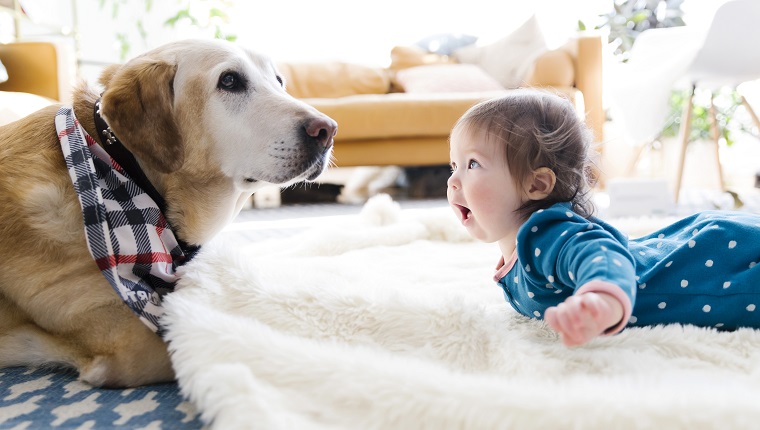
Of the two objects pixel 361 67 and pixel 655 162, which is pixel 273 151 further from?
pixel 655 162

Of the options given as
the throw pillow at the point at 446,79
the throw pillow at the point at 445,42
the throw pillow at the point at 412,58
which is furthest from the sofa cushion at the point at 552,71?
the throw pillow at the point at 445,42

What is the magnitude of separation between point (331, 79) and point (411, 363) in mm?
3930

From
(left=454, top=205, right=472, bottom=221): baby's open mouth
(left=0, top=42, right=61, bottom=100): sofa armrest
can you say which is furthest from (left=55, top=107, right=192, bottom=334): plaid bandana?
(left=0, top=42, right=61, bottom=100): sofa armrest

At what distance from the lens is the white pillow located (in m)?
4.26

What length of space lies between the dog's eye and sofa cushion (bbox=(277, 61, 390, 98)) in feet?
10.8

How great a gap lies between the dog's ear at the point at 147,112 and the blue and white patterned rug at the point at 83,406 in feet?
1.29

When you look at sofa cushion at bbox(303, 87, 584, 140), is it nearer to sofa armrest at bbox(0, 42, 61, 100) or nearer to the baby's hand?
sofa armrest at bbox(0, 42, 61, 100)

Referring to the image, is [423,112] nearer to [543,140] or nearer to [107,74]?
[107,74]

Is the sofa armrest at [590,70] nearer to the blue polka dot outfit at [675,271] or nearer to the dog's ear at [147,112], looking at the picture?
the blue polka dot outfit at [675,271]

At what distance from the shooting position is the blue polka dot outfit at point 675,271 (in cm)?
89

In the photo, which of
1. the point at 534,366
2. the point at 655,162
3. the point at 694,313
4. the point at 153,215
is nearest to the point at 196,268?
the point at 153,215

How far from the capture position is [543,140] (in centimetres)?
97

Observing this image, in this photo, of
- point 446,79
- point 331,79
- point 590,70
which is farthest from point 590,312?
point 331,79

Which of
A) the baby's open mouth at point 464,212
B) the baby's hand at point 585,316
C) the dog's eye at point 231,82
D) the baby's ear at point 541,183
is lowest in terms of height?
the baby's open mouth at point 464,212
